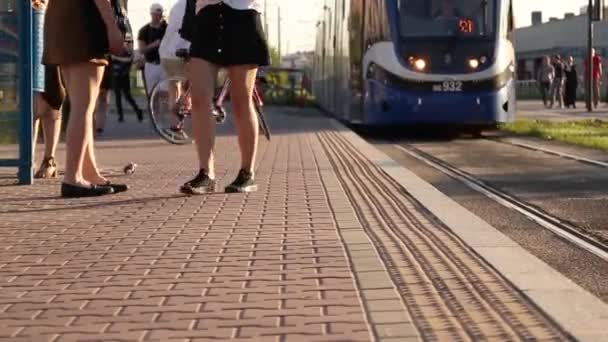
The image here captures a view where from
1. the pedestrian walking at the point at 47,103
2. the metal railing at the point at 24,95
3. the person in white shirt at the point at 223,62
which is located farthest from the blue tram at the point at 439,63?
the person in white shirt at the point at 223,62

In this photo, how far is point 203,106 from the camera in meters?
9.48

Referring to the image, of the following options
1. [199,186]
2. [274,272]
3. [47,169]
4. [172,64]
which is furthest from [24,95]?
[172,64]

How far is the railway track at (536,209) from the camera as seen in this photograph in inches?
297

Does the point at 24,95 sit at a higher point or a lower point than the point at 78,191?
higher

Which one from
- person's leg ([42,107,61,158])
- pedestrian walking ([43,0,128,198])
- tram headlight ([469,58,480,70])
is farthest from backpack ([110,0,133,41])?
tram headlight ([469,58,480,70])

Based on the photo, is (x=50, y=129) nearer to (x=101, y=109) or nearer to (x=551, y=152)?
(x=551, y=152)

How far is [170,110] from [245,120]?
6.30 meters

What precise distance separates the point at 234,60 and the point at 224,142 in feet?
25.8

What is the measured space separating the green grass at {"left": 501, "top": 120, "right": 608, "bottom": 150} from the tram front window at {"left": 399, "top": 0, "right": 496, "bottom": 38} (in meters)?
2.00

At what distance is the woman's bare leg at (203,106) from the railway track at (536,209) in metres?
2.18

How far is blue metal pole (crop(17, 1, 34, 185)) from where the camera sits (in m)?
10.2

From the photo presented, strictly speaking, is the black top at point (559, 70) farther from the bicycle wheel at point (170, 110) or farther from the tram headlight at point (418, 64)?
the bicycle wheel at point (170, 110)

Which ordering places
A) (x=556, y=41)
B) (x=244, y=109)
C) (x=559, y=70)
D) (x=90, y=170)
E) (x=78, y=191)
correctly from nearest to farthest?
(x=78, y=191), (x=244, y=109), (x=90, y=170), (x=559, y=70), (x=556, y=41)

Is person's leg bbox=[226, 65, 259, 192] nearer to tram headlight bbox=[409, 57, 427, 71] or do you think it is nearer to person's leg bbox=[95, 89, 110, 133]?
person's leg bbox=[95, 89, 110, 133]
